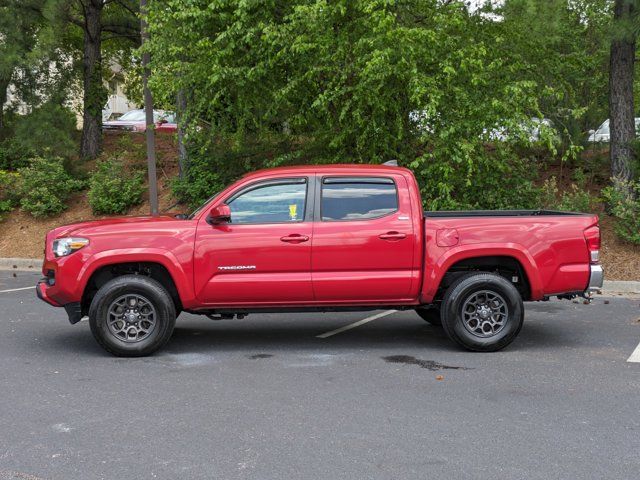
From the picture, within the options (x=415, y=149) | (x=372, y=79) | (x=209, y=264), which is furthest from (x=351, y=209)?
(x=415, y=149)

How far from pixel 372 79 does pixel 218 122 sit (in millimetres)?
3967

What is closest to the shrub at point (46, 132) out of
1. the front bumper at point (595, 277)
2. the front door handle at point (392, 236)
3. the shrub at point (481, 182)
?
the shrub at point (481, 182)

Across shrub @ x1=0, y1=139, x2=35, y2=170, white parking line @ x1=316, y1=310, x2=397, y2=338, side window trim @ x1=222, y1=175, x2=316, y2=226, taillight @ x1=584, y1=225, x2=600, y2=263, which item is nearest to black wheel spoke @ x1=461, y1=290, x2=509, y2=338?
taillight @ x1=584, y1=225, x2=600, y2=263

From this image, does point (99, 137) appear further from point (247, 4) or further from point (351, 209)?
point (351, 209)

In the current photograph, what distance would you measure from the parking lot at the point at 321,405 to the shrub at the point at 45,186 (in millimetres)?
10383

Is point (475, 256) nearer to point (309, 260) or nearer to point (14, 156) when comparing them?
point (309, 260)

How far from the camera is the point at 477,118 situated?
527 inches

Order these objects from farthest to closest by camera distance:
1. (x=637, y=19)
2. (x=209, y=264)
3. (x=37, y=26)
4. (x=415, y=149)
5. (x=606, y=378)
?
(x=37, y=26) < (x=415, y=149) < (x=637, y=19) < (x=209, y=264) < (x=606, y=378)

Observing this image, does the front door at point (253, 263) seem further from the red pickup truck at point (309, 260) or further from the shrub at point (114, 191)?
the shrub at point (114, 191)

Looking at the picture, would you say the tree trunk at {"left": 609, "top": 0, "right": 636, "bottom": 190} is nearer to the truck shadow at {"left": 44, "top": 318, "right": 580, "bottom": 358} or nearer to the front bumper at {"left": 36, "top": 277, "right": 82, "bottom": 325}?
the truck shadow at {"left": 44, "top": 318, "right": 580, "bottom": 358}

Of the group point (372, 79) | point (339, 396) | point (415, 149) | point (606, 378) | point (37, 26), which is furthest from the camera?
point (37, 26)

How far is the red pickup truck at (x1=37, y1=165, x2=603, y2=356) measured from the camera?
769 centimetres

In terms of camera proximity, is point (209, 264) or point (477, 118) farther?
point (477, 118)

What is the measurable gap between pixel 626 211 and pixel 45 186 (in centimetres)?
1316
